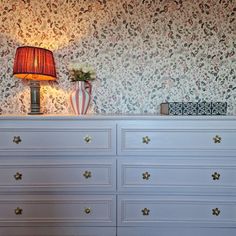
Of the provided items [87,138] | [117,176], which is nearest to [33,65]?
[87,138]

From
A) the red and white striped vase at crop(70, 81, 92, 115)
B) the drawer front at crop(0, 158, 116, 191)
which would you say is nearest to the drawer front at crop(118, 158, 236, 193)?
the drawer front at crop(0, 158, 116, 191)

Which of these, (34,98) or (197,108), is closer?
(197,108)

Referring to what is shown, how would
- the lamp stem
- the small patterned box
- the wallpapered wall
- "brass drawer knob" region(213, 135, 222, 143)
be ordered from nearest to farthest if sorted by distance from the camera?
"brass drawer knob" region(213, 135, 222, 143)
the small patterned box
the lamp stem
the wallpapered wall

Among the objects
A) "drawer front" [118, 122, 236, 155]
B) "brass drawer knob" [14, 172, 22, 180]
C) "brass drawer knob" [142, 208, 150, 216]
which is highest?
"drawer front" [118, 122, 236, 155]

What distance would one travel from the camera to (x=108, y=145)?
1519 millimetres

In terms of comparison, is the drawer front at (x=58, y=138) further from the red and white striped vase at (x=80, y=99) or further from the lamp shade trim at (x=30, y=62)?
the lamp shade trim at (x=30, y=62)

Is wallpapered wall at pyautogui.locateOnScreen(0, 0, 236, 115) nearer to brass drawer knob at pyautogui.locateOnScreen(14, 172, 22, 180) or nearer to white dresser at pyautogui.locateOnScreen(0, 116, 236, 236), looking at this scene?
white dresser at pyautogui.locateOnScreen(0, 116, 236, 236)

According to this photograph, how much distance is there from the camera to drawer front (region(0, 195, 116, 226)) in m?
1.55

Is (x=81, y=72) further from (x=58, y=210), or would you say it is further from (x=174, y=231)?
(x=174, y=231)

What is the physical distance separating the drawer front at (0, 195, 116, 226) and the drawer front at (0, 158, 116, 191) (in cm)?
8

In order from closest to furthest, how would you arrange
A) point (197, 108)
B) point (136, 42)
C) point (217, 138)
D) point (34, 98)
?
point (217, 138) < point (197, 108) < point (34, 98) < point (136, 42)

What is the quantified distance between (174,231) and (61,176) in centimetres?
92

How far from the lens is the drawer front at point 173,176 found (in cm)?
152

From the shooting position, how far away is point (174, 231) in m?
1.57
